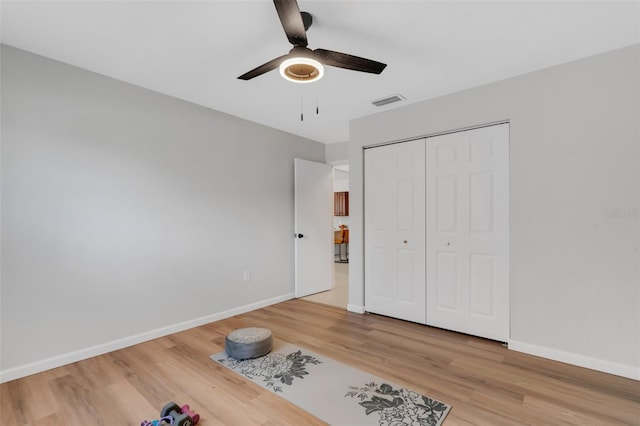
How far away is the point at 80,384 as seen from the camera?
89.8 inches

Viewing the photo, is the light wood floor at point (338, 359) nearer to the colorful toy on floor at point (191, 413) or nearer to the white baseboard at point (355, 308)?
the colorful toy on floor at point (191, 413)

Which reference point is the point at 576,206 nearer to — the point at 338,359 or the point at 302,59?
the point at 338,359

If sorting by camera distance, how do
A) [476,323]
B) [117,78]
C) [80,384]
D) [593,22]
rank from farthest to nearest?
[476,323], [117,78], [80,384], [593,22]

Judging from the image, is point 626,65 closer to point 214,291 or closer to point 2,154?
point 214,291

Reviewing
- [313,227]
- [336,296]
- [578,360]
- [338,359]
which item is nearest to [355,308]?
[336,296]

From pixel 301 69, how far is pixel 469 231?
2.36 m

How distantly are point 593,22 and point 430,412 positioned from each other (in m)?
2.85

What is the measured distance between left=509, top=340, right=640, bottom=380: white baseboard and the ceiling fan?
9.06ft

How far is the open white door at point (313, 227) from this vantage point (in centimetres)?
468

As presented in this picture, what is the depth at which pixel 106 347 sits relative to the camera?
2.80 m

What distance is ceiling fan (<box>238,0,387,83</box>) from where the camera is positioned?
171 centimetres

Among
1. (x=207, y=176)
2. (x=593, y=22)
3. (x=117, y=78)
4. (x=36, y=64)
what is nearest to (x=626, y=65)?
(x=593, y=22)

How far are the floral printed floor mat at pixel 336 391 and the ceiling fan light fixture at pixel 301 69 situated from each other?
2.21m

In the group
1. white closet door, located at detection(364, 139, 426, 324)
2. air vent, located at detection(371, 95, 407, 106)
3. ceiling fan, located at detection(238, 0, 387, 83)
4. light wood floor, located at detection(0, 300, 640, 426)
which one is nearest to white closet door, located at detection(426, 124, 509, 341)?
white closet door, located at detection(364, 139, 426, 324)
